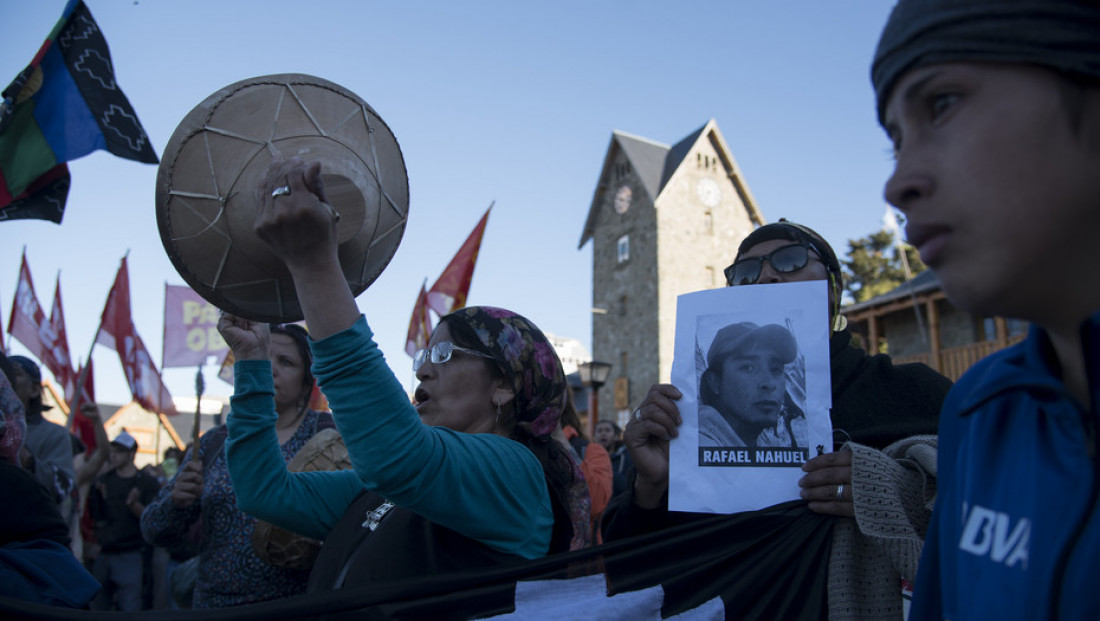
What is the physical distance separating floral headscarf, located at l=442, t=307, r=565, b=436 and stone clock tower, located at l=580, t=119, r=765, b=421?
29.1 meters

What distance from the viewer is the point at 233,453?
2273 mm

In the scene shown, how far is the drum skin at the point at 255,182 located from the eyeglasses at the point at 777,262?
1.04 meters

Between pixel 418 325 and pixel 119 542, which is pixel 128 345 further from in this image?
pixel 418 325

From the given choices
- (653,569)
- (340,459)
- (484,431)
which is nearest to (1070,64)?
(653,569)

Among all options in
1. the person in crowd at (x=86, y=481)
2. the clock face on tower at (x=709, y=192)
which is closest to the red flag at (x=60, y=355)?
the person in crowd at (x=86, y=481)

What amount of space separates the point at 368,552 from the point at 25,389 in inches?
143

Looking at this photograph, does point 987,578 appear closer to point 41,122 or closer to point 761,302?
point 761,302

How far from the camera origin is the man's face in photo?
1.82 meters

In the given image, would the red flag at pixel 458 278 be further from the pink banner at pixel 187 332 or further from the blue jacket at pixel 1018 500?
the blue jacket at pixel 1018 500

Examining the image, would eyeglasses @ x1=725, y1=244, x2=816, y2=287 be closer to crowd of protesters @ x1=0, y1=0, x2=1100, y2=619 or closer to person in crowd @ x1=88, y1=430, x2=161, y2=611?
crowd of protesters @ x1=0, y1=0, x2=1100, y2=619

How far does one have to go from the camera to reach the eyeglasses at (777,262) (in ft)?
7.04

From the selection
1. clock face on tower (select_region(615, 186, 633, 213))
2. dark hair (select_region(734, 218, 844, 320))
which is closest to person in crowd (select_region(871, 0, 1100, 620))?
dark hair (select_region(734, 218, 844, 320))

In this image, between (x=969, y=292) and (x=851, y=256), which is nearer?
(x=969, y=292)

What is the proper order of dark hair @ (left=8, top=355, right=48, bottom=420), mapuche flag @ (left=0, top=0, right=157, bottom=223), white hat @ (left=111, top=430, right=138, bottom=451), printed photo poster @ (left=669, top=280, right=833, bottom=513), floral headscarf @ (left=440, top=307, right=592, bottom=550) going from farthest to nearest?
1. white hat @ (left=111, top=430, right=138, bottom=451)
2. dark hair @ (left=8, top=355, right=48, bottom=420)
3. mapuche flag @ (left=0, top=0, right=157, bottom=223)
4. floral headscarf @ (left=440, top=307, right=592, bottom=550)
5. printed photo poster @ (left=669, top=280, right=833, bottom=513)
